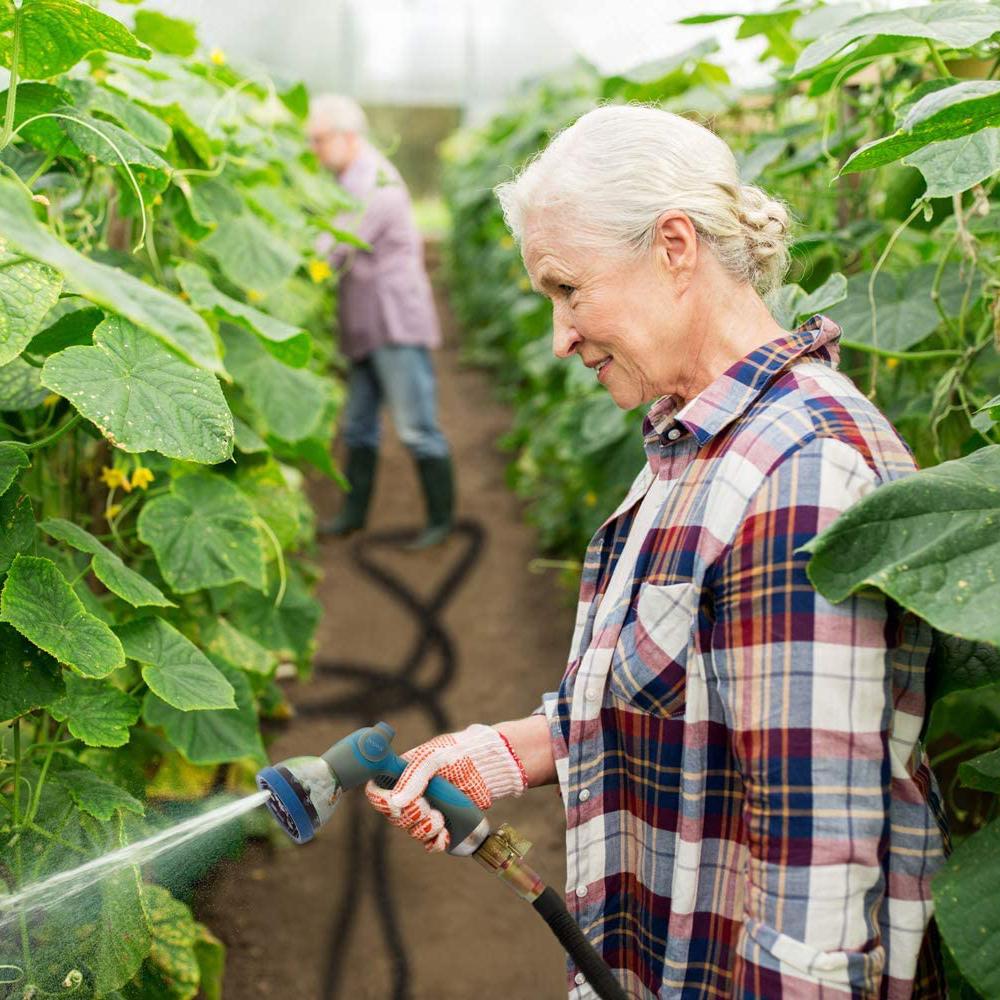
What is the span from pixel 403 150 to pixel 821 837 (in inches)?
708

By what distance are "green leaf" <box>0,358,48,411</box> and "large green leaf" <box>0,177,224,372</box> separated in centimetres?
96

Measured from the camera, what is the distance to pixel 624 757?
1.46m

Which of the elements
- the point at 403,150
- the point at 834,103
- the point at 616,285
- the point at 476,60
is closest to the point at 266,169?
the point at 834,103

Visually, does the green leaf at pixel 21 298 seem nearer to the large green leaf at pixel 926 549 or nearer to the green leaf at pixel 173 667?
the green leaf at pixel 173 667

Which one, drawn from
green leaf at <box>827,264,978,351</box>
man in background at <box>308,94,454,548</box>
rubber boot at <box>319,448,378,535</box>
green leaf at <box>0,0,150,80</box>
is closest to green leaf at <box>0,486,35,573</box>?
green leaf at <box>0,0,150,80</box>

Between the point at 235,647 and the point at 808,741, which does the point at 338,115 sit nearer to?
the point at 235,647

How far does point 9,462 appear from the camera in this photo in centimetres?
142

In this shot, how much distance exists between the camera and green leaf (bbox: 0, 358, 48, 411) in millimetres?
1669

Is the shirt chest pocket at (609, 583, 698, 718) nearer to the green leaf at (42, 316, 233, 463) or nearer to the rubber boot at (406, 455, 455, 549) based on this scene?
the green leaf at (42, 316, 233, 463)

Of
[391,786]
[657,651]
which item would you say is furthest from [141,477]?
[657,651]

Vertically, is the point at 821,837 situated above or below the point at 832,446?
below

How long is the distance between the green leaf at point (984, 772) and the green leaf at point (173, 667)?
96 cm

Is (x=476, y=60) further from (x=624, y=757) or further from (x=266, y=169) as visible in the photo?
(x=624, y=757)

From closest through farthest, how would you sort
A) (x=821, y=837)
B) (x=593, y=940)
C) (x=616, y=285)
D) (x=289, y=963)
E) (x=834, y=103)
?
(x=821, y=837) → (x=616, y=285) → (x=593, y=940) → (x=834, y=103) → (x=289, y=963)
